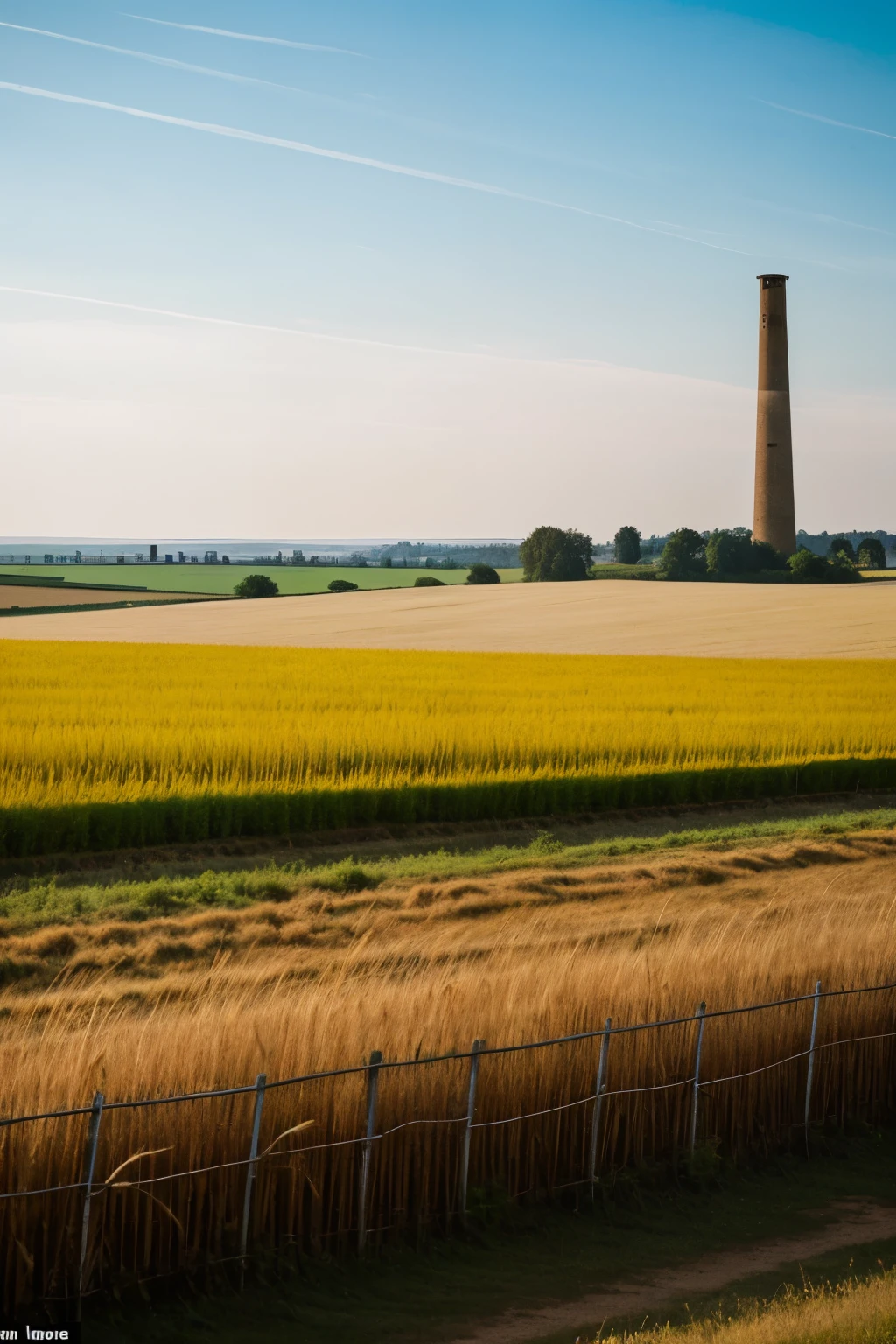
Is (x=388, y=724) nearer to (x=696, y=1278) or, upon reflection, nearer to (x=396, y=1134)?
(x=396, y=1134)

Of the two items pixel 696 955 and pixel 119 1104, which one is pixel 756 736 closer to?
pixel 696 955

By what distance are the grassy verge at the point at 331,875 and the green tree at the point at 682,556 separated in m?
66.8

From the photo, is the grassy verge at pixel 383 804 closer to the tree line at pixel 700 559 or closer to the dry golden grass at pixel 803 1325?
the dry golden grass at pixel 803 1325

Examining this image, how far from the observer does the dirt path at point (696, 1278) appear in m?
6.20

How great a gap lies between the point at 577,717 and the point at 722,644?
950 inches

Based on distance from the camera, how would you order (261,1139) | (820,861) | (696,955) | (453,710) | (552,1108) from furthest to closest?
(453,710) < (820,861) < (696,955) < (552,1108) < (261,1139)

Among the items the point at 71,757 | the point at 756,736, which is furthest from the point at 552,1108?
the point at 756,736

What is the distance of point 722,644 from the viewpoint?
4669 cm

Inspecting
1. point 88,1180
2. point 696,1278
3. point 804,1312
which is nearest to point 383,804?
point 696,1278

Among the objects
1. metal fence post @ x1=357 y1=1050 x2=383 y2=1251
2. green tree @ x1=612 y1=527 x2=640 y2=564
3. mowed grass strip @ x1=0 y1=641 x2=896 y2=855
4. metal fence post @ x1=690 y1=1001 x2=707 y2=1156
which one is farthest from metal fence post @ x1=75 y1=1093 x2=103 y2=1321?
green tree @ x1=612 y1=527 x2=640 y2=564

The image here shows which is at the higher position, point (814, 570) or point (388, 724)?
point (814, 570)

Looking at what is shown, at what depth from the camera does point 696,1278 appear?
6.85 metres

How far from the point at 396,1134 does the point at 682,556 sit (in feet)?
263

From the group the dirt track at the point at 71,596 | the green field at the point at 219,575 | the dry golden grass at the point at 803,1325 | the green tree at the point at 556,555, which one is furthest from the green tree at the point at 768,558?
the dry golden grass at the point at 803,1325
